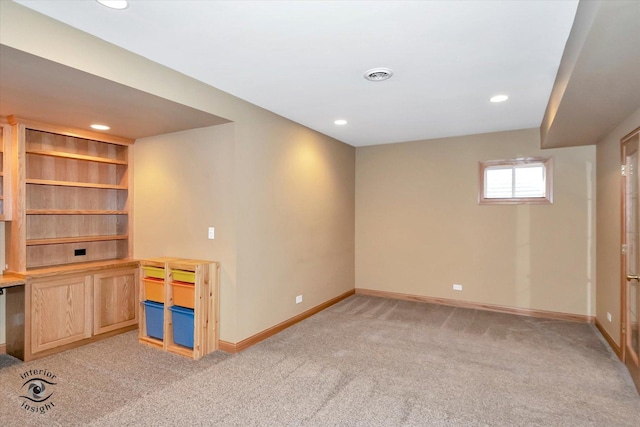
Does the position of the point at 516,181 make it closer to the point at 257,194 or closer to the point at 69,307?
the point at 257,194

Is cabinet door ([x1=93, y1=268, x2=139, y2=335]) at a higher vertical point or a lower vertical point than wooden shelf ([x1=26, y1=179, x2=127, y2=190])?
lower

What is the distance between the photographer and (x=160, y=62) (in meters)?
2.70

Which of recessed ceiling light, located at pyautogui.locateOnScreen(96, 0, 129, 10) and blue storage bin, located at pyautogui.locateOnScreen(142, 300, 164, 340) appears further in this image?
blue storage bin, located at pyautogui.locateOnScreen(142, 300, 164, 340)

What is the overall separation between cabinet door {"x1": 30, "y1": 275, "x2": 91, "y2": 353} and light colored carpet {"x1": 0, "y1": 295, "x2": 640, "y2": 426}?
178 millimetres

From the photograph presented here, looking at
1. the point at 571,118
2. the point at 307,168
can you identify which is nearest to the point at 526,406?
the point at 571,118

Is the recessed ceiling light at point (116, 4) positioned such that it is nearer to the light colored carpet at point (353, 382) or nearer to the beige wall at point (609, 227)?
the light colored carpet at point (353, 382)

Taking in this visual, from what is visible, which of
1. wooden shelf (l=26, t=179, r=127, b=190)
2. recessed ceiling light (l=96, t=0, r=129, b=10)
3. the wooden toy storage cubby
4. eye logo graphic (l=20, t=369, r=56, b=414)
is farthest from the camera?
wooden shelf (l=26, t=179, r=127, b=190)

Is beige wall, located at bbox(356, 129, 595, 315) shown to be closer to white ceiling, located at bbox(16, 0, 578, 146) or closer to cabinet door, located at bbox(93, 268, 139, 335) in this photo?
white ceiling, located at bbox(16, 0, 578, 146)

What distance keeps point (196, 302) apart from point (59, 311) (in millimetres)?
1433

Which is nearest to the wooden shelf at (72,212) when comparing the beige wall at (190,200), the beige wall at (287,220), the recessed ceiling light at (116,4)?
the beige wall at (190,200)

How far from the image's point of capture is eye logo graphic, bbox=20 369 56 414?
2529 millimetres

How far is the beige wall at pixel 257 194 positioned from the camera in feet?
8.05

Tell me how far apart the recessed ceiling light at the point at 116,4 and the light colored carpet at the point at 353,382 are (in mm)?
2606

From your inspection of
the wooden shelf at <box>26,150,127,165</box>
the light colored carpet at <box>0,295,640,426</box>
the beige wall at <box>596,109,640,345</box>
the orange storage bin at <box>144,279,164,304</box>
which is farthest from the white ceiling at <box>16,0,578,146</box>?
the light colored carpet at <box>0,295,640,426</box>
